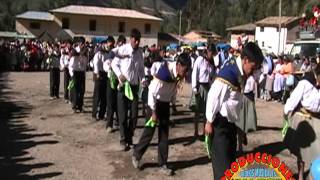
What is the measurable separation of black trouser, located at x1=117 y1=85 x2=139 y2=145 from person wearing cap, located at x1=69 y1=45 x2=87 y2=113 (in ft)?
14.5

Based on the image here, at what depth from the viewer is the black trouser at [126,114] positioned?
9.20 meters

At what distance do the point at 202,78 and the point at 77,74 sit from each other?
14.5 ft

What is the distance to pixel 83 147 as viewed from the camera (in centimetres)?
988

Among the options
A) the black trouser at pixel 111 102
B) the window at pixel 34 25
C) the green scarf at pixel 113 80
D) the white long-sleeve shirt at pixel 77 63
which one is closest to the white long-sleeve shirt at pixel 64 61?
the white long-sleeve shirt at pixel 77 63

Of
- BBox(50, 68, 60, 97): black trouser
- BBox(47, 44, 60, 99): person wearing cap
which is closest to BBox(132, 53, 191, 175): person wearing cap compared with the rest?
BBox(47, 44, 60, 99): person wearing cap

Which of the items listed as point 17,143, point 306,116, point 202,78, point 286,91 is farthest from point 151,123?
point 286,91

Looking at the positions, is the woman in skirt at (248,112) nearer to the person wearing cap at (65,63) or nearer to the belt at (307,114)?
the belt at (307,114)

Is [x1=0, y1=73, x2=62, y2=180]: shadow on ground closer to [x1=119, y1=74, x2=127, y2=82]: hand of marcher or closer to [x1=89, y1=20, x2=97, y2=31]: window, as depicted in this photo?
[x1=119, y1=74, x2=127, y2=82]: hand of marcher

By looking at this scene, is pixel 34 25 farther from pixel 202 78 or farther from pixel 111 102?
pixel 202 78

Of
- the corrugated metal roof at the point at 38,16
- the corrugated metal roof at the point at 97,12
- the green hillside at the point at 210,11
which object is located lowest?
the corrugated metal roof at the point at 38,16

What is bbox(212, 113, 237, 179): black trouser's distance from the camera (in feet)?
18.5

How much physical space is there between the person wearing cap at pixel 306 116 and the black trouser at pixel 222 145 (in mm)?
1267

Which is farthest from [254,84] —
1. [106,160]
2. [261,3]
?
[261,3]

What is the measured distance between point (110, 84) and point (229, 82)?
5283mm
